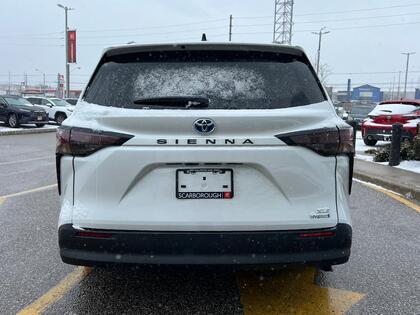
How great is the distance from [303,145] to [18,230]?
348 centimetres

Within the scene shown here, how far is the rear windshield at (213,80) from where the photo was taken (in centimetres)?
265

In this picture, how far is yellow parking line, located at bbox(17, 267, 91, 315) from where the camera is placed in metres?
2.92

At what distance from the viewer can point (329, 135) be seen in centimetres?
259

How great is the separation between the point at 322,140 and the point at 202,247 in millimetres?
940

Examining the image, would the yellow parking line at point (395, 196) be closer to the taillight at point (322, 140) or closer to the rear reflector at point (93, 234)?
the taillight at point (322, 140)

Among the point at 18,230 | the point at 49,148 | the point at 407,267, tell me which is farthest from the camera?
the point at 49,148

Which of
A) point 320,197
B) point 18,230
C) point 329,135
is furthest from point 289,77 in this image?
point 18,230

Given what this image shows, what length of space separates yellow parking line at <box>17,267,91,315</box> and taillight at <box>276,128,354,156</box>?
76.8 inches

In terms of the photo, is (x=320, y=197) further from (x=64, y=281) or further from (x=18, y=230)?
(x=18, y=230)

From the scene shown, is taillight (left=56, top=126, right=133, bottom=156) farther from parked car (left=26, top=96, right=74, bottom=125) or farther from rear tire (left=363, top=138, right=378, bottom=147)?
parked car (left=26, top=96, right=74, bottom=125)

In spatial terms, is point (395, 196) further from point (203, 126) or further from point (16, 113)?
point (16, 113)

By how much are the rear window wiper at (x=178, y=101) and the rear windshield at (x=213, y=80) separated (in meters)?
0.02

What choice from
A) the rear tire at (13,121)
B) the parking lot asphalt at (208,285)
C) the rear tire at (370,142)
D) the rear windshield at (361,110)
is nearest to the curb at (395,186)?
the parking lot asphalt at (208,285)

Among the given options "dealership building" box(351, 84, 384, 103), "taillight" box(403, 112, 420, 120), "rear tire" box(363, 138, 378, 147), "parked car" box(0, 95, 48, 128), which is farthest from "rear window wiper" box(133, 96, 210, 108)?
"dealership building" box(351, 84, 384, 103)
